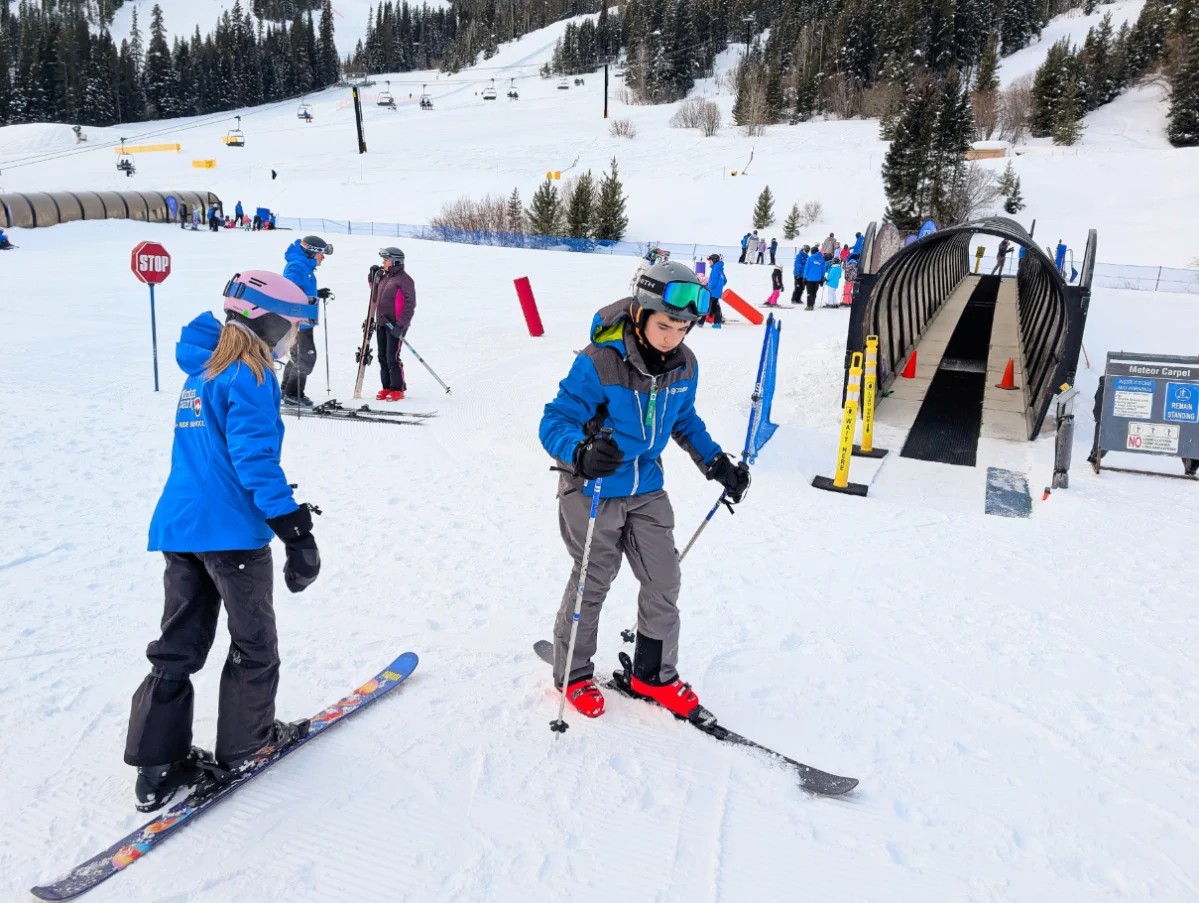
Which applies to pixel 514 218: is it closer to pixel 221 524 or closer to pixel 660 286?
pixel 660 286

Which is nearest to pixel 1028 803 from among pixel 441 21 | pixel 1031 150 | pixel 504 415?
pixel 504 415

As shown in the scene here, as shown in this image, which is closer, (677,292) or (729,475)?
(677,292)

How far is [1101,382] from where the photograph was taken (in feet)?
26.7

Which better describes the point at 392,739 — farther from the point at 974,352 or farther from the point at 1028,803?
the point at 974,352

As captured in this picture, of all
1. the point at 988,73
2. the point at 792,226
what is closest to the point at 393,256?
the point at 792,226

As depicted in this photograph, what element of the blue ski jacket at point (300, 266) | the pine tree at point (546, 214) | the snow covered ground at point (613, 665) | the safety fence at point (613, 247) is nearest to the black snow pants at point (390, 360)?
the snow covered ground at point (613, 665)

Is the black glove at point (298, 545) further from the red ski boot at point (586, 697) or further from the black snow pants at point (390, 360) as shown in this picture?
the black snow pants at point (390, 360)

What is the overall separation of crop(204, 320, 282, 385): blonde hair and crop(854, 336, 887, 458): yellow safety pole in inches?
280

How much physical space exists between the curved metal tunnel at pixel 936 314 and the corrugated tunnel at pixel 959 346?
0.02 meters

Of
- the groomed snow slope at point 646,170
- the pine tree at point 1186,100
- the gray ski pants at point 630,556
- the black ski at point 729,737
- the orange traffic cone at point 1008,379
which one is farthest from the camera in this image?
the pine tree at point 1186,100

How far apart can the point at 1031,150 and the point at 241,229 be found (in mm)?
52375

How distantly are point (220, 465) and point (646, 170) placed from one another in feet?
184

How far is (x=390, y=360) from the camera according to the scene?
9875mm

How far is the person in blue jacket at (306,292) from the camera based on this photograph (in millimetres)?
8781
